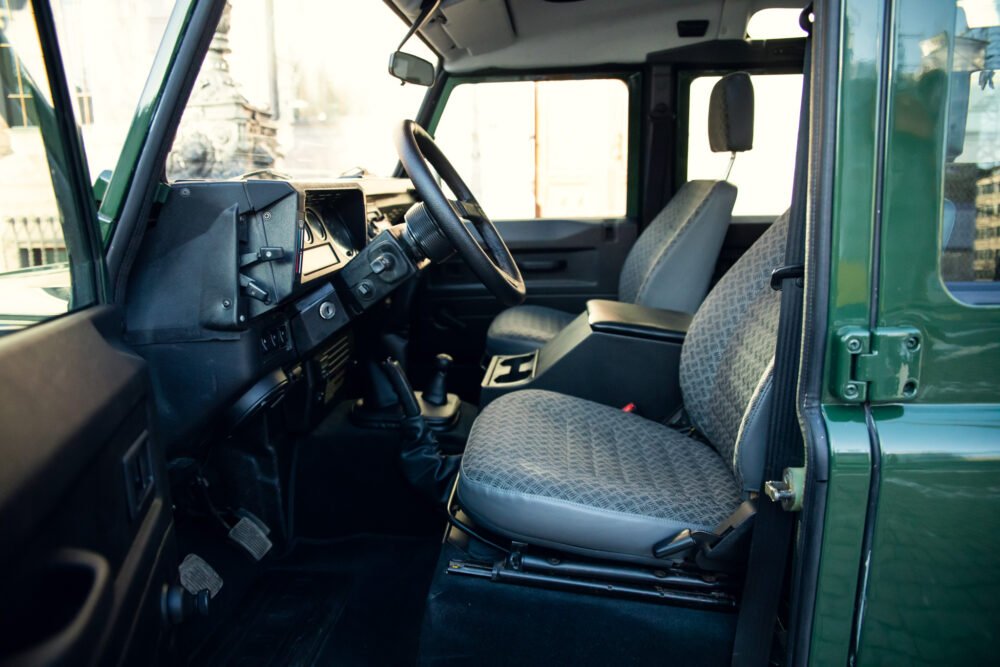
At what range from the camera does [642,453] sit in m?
1.56

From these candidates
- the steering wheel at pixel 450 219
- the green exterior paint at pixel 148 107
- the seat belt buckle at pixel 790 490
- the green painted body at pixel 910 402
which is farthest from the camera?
the steering wheel at pixel 450 219

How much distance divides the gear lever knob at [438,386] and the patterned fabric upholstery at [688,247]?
30.4 inches

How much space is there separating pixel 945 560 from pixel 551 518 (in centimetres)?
59

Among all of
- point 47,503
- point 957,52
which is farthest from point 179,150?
point 957,52

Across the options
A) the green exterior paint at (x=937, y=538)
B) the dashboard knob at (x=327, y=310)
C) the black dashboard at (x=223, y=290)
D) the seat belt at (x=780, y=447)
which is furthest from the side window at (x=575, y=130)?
the green exterior paint at (x=937, y=538)

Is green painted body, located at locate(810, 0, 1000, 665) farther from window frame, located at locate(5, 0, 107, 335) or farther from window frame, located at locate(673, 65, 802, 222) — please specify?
window frame, located at locate(673, 65, 802, 222)

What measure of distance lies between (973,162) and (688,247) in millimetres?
1784

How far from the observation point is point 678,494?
1350 mm

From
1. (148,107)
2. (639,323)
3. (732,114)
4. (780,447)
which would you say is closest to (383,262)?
(148,107)

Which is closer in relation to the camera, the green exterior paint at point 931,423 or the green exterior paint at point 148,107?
the green exterior paint at point 931,423

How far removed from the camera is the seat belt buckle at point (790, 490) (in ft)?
3.21

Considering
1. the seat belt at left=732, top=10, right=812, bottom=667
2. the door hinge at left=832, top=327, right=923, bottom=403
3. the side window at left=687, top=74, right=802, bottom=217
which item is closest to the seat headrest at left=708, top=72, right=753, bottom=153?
the side window at left=687, top=74, right=802, bottom=217

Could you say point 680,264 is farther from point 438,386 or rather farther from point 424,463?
point 424,463

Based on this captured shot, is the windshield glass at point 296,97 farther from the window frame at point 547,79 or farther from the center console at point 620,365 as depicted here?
the center console at point 620,365
